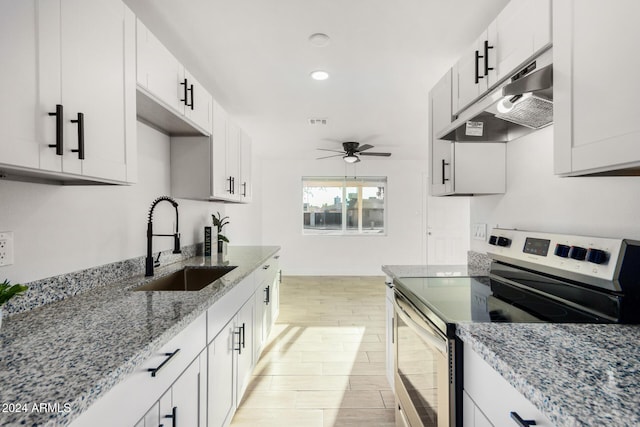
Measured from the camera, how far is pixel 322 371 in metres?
2.53

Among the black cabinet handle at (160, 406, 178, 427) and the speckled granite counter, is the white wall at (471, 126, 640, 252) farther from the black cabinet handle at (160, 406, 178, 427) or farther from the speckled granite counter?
the black cabinet handle at (160, 406, 178, 427)

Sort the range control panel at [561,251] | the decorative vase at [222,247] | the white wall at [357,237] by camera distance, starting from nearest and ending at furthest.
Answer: the range control panel at [561,251] → the decorative vase at [222,247] → the white wall at [357,237]

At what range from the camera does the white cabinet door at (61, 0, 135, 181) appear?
41.0 inches

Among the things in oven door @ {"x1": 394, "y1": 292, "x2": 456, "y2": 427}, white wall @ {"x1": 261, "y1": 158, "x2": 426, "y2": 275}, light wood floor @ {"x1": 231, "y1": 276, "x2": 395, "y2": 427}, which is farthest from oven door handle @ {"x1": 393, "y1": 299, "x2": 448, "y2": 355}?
white wall @ {"x1": 261, "y1": 158, "x2": 426, "y2": 275}

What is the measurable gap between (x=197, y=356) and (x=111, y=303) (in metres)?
0.42

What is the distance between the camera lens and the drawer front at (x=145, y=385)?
2.37ft

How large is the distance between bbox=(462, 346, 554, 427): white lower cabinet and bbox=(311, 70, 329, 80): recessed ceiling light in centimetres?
212

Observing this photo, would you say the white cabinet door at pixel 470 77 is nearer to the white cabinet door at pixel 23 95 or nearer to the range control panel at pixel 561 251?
the range control panel at pixel 561 251

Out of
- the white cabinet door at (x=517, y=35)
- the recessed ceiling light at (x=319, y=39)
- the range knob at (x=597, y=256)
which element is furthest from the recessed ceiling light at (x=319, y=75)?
the range knob at (x=597, y=256)

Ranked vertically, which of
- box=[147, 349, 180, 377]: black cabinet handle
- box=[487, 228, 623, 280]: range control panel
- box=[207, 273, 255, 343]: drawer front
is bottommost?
box=[207, 273, 255, 343]: drawer front

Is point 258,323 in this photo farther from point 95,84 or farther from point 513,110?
point 513,110

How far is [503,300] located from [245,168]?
9.02 ft

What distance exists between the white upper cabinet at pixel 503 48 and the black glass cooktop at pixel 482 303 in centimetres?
98

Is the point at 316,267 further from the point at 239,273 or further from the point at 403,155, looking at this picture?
the point at 239,273
